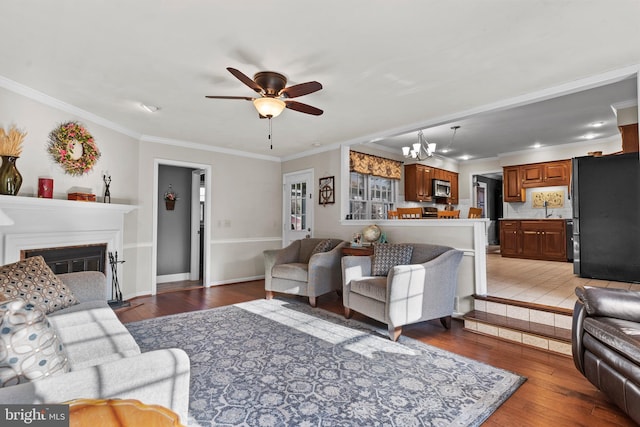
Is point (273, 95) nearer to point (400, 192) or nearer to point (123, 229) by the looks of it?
point (123, 229)

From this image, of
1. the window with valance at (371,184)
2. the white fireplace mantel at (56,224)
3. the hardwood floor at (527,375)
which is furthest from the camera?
the window with valance at (371,184)

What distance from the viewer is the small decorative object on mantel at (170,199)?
5746 millimetres

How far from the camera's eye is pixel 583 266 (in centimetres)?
427

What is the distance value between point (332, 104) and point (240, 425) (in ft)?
9.75

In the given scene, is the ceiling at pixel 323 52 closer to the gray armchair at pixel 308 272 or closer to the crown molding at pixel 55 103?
the crown molding at pixel 55 103

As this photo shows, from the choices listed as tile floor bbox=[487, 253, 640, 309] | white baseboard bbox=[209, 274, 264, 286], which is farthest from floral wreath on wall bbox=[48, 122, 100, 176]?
tile floor bbox=[487, 253, 640, 309]

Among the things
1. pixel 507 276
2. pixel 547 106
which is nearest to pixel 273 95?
pixel 547 106

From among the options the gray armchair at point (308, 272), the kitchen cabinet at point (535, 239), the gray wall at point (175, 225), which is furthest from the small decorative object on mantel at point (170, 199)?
the kitchen cabinet at point (535, 239)

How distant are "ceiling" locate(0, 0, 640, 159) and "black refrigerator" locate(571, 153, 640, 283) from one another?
Result: 2.84 ft

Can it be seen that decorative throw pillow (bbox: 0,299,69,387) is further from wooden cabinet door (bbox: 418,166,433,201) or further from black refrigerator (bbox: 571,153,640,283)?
wooden cabinet door (bbox: 418,166,433,201)

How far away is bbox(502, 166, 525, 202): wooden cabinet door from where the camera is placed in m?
6.87

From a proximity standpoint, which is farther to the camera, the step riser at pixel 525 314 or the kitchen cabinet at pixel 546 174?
the kitchen cabinet at pixel 546 174

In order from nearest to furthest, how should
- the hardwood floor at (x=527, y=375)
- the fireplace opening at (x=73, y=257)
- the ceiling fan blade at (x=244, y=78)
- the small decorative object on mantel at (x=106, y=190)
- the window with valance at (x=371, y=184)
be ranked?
1. the hardwood floor at (x=527, y=375)
2. the ceiling fan blade at (x=244, y=78)
3. the fireplace opening at (x=73, y=257)
4. the small decorative object on mantel at (x=106, y=190)
5. the window with valance at (x=371, y=184)

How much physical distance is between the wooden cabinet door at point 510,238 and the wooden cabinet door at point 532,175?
89 cm
